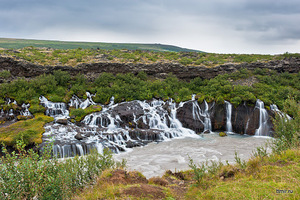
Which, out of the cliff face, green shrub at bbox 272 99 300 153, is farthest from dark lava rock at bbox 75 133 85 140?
the cliff face

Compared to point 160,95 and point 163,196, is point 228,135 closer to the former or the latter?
point 160,95

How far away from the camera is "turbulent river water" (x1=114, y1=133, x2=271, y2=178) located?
15.4 metres

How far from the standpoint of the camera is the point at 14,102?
79.7 ft

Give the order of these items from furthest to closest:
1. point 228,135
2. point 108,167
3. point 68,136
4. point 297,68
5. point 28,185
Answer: point 297,68 → point 228,135 → point 68,136 → point 108,167 → point 28,185

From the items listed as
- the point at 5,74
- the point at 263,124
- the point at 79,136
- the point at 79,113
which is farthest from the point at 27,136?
the point at 263,124

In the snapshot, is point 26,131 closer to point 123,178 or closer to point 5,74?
point 123,178

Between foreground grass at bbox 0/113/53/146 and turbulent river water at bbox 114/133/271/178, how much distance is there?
26.5ft

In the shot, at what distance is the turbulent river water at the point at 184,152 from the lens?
50.4 feet

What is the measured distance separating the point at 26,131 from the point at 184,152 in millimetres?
15458

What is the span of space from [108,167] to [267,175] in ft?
23.5

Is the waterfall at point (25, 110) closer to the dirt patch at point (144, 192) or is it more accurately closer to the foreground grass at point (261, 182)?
the dirt patch at point (144, 192)

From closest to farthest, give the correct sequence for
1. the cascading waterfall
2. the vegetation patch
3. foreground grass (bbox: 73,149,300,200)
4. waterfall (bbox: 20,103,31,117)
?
foreground grass (bbox: 73,149,300,200), the cascading waterfall, waterfall (bbox: 20,103,31,117), the vegetation patch

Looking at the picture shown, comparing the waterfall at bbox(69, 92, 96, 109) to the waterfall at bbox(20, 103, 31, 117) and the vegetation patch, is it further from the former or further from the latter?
the waterfall at bbox(20, 103, 31, 117)

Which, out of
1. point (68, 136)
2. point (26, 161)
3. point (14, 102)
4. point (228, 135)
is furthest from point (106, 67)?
point (26, 161)
